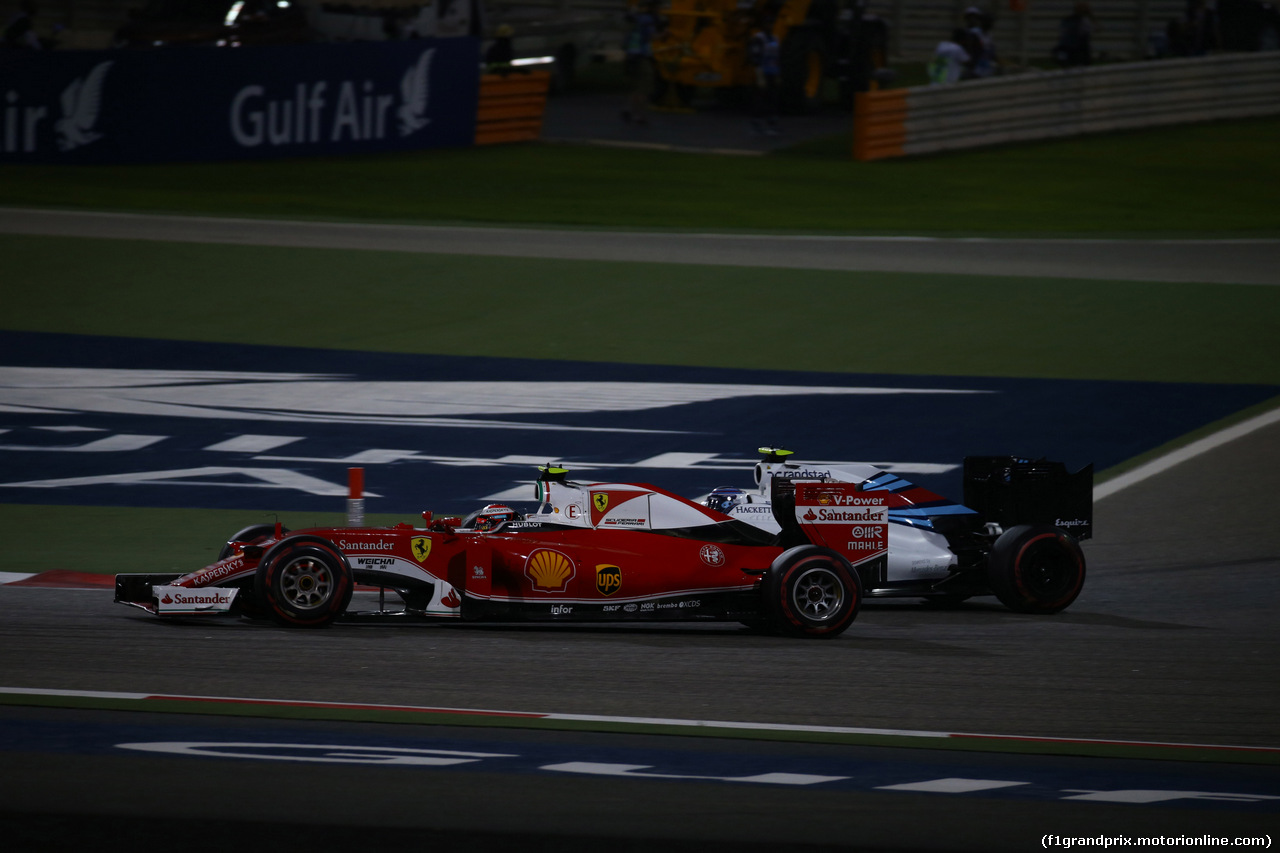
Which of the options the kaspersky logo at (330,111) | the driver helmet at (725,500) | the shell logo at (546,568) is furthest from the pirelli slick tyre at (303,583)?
the kaspersky logo at (330,111)

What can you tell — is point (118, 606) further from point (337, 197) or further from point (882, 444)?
point (337, 197)

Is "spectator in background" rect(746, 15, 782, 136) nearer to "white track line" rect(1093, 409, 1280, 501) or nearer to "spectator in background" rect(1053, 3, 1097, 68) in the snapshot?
"spectator in background" rect(1053, 3, 1097, 68)

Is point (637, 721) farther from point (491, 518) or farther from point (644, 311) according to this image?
point (644, 311)

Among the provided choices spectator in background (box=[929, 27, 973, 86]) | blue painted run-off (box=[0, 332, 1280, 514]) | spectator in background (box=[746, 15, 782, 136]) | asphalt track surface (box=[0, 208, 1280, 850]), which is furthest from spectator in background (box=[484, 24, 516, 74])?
asphalt track surface (box=[0, 208, 1280, 850])

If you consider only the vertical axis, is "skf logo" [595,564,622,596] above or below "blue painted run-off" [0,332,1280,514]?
below

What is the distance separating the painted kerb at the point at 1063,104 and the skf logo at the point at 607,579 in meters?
23.8

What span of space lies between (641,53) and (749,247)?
10704 millimetres

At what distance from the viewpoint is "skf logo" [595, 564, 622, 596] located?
35.8ft

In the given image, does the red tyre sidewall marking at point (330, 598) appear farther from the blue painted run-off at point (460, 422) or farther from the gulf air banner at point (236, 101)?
the gulf air banner at point (236, 101)

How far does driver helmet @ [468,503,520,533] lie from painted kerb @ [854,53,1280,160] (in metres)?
23.5

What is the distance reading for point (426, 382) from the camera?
1931 cm

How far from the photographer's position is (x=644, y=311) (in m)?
23.0

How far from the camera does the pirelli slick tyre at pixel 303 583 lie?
410 inches

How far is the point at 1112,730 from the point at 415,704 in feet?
11.9
